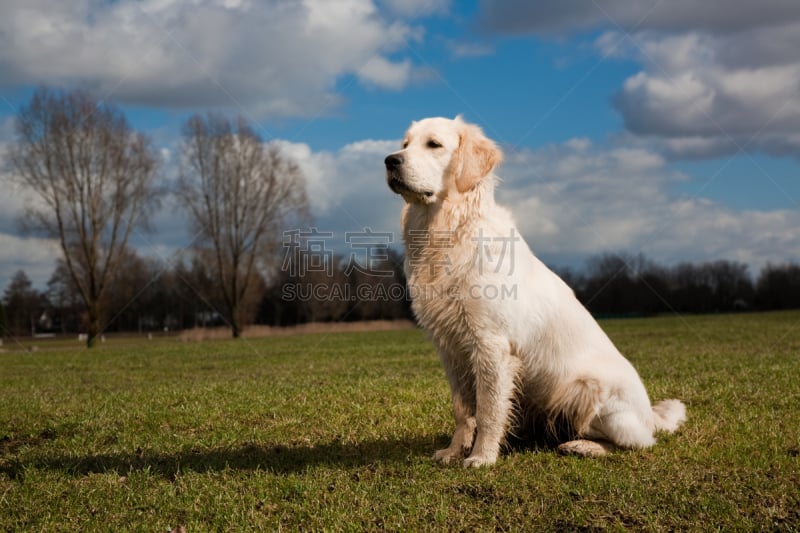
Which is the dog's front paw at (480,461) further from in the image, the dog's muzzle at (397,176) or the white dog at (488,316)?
the dog's muzzle at (397,176)

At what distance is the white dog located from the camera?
5.29 meters

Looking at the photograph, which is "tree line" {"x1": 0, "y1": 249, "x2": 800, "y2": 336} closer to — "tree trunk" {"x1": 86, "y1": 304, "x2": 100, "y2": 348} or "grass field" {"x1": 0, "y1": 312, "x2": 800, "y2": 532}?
"tree trunk" {"x1": 86, "y1": 304, "x2": 100, "y2": 348}

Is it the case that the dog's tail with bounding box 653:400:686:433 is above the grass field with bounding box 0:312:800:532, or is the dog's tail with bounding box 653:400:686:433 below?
above

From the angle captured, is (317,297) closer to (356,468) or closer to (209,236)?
(209,236)

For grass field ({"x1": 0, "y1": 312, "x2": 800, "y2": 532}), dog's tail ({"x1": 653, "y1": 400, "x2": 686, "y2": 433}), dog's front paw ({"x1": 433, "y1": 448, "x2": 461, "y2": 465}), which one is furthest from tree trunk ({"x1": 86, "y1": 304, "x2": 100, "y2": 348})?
dog's tail ({"x1": 653, "y1": 400, "x2": 686, "y2": 433})

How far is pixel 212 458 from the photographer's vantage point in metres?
6.28

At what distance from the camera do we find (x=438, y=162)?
17.6ft

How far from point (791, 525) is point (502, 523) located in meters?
1.75

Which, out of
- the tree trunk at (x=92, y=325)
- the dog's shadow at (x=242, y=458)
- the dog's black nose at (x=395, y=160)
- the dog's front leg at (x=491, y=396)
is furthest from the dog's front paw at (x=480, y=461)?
the tree trunk at (x=92, y=325)

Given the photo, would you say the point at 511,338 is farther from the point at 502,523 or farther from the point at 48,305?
the point at 48,305

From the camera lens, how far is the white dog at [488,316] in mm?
5289

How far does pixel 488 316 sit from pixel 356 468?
1.68 metres

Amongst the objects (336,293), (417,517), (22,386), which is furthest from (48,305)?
(417,517)

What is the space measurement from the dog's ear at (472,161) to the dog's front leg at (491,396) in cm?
129
